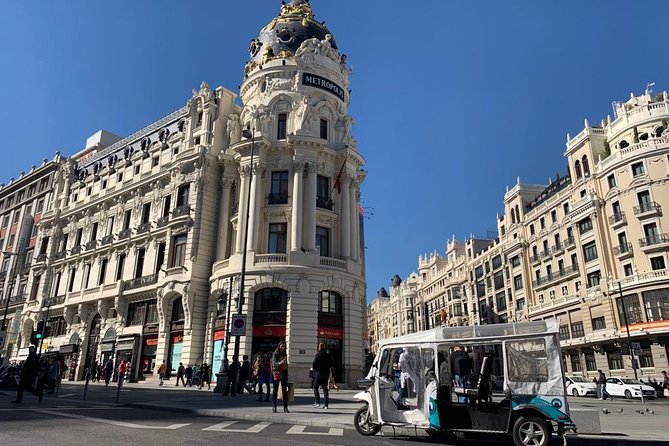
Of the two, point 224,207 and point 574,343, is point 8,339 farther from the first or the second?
point 574,343

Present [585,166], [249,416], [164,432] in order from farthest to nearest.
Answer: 1. [585,166]
2. [249,416]
3. [164,432]

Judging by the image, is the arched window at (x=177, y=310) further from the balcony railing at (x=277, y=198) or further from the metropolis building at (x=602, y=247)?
the metropolis building at (x=602, y=247)

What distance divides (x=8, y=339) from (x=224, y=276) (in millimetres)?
35194

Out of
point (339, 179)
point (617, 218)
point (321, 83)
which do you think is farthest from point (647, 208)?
point (321, 83)

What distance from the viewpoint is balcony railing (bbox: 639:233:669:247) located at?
4178 cm

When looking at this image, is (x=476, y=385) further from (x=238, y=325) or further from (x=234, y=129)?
(x=234, y=129)

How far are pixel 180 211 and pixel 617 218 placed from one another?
4059 cm

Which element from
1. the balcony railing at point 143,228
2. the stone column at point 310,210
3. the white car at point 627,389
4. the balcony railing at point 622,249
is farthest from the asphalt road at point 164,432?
the balcony railing at point 622,249

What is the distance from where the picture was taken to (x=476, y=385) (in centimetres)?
863

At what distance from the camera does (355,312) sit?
33000mm

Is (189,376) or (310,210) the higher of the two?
(310,210)

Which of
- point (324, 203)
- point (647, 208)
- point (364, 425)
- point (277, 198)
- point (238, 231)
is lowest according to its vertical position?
point (364, 425)

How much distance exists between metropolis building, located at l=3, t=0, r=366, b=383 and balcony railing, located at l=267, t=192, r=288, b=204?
83mm

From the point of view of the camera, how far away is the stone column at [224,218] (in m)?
35.3
